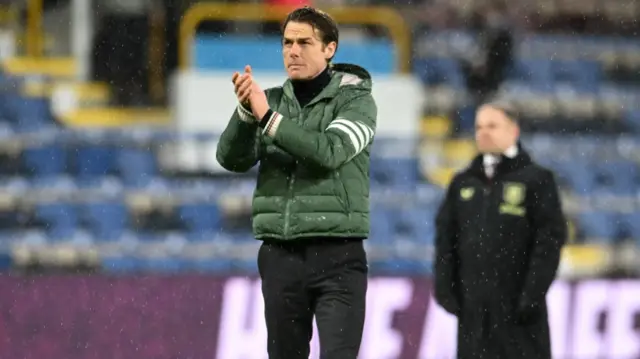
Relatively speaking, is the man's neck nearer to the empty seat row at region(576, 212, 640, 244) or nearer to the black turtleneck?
the black turtleneck

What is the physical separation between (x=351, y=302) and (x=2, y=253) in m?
6.71

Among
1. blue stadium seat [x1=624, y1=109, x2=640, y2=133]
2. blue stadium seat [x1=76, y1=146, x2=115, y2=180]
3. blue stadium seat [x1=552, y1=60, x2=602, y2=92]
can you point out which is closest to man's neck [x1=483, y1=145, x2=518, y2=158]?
blue stadium seat [x1=76, y1=146, x2=115, y2=180]

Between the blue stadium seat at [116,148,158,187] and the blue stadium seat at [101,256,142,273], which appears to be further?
the blue stadium seat at [116,148,158,187]

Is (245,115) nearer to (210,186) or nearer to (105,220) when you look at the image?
(105,220)

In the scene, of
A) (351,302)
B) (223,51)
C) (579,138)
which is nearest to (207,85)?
(223,51)

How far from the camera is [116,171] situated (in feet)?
39.4

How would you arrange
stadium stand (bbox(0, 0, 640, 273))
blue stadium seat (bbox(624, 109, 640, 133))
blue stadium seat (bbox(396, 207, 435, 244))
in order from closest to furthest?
stadium stand (bbox(0, 0, 640, 273)) → blue stadium seat (bbox(396, 207, 435, 244)) → blue stadium seat (bbox(624, 109, 640, 133))

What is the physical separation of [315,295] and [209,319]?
166 inches

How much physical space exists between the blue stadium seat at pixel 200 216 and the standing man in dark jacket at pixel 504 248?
5188 mm

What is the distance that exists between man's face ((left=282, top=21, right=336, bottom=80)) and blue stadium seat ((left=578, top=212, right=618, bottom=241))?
8.04 m

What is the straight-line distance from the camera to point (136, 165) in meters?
12.1

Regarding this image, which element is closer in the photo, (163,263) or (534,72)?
(163,263)

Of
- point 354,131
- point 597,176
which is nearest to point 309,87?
point 354,131

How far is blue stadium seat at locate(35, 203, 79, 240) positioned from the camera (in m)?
11.6
